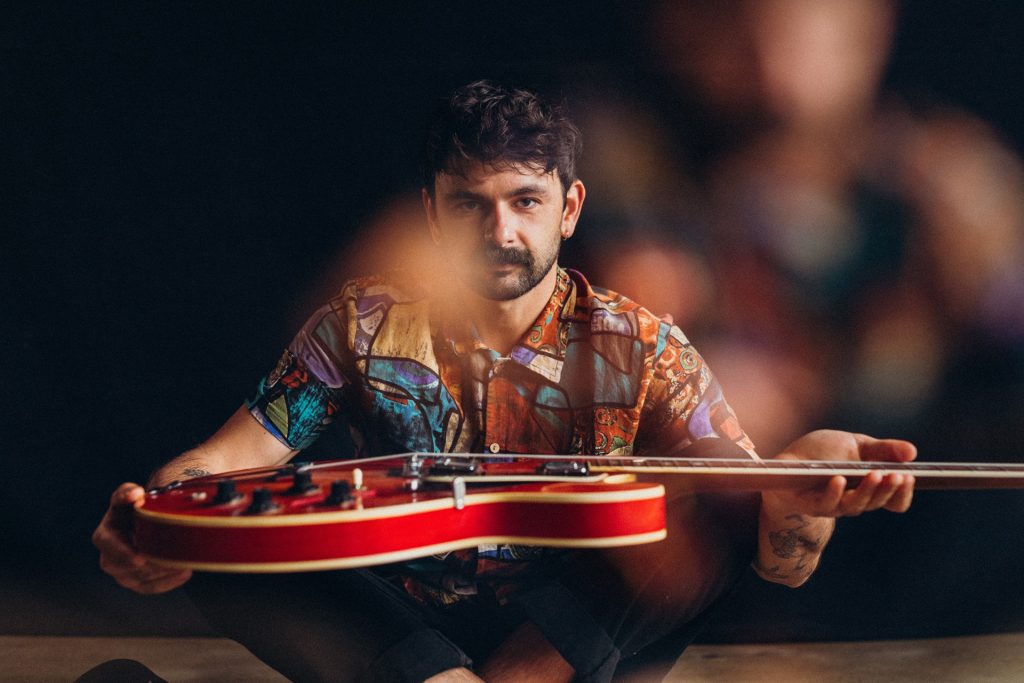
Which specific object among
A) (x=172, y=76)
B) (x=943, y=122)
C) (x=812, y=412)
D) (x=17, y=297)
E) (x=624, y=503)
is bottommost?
(x=812, y=412)

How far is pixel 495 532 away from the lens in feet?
4.64

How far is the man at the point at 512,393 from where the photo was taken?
173 cm

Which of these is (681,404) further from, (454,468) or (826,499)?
(454,468)

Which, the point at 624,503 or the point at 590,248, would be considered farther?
the point at 590,248

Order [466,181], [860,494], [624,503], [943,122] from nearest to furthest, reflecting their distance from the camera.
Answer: [624,503]
[860,494]
[466,181]
[943,122]

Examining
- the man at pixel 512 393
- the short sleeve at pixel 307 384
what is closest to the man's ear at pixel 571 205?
the man at pixel 512 393

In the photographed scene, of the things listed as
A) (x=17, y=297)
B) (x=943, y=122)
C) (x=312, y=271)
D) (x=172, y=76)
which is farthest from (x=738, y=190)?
(x=17, y=297)

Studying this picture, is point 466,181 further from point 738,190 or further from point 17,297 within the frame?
point 17,297

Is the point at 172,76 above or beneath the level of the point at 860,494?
above

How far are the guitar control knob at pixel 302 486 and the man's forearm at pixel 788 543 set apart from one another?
1047 millimetres

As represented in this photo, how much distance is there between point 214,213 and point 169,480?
104 centimetres

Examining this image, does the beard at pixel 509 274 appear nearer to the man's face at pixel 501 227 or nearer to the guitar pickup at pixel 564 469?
the man's face at pixel 501 227

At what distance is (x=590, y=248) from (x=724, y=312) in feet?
1.52

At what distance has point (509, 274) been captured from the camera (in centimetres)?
195
